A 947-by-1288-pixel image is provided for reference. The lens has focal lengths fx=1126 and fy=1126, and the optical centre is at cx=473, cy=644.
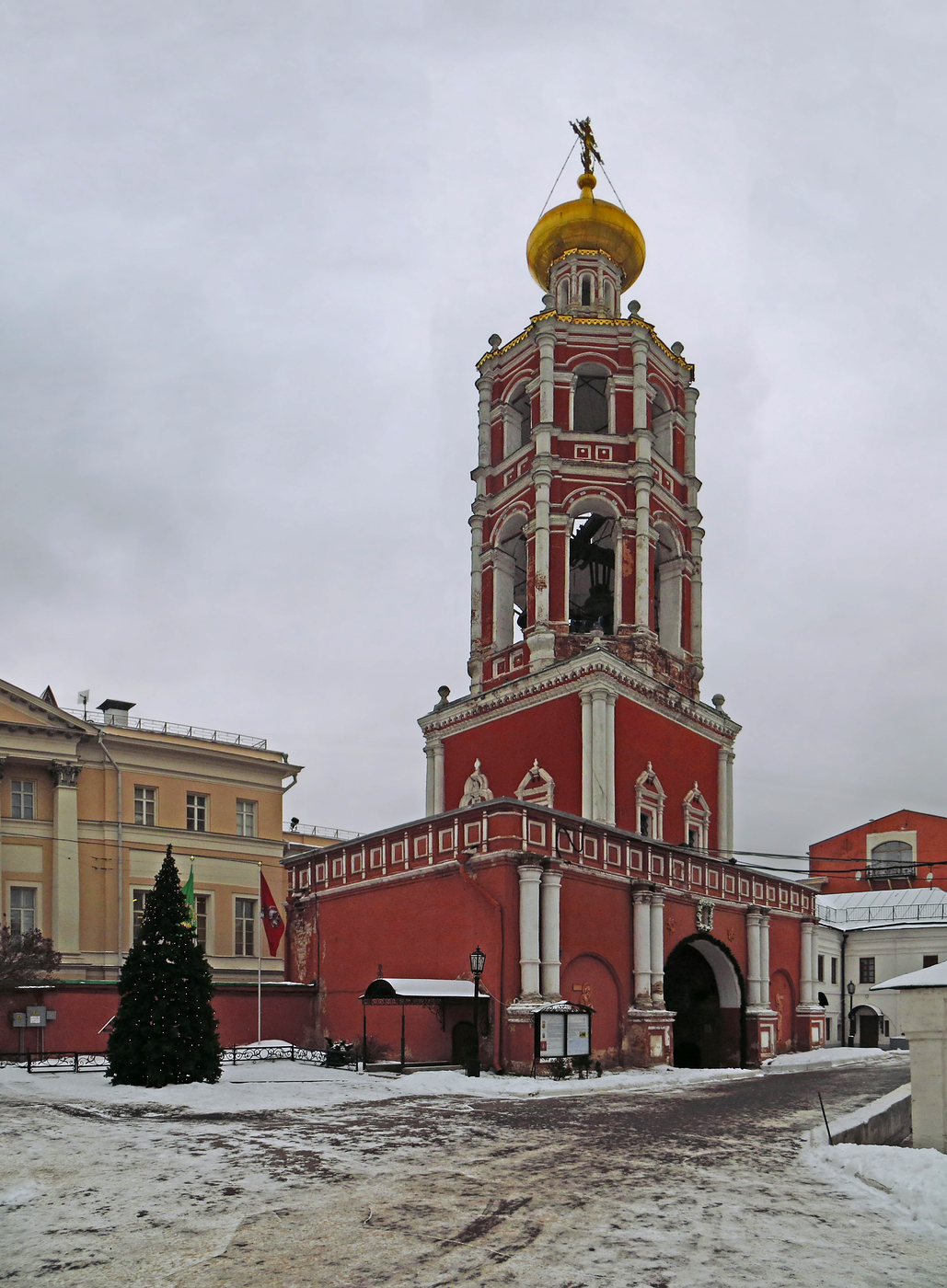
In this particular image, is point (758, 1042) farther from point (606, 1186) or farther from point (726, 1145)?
point (606, 1186)

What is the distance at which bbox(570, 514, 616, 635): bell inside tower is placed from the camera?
35.6m

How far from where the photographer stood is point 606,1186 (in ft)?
35.0

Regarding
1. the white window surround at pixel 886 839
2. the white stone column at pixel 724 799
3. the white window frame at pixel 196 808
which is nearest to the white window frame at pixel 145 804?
the white window frame at pixel 196 808

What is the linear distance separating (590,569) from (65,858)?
65.3 feet

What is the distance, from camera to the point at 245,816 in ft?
141

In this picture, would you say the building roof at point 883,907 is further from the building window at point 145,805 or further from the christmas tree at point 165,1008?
the christmas tree at point 165,1008

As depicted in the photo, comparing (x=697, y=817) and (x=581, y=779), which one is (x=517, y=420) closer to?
(x=581, y=779)

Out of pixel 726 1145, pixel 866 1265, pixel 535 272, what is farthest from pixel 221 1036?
pixel 535 272

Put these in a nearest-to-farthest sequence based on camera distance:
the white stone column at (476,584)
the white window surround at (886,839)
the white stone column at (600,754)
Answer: the white stone column at (600,754), the white stone column at (476,584), the white window surround at (886,839)

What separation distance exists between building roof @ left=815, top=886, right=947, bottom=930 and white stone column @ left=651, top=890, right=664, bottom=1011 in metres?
26.7

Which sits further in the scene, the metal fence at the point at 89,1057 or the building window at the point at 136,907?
the building window at the point at 136,907

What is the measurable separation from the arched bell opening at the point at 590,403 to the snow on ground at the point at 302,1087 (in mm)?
21313

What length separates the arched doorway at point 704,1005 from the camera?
31969 mm

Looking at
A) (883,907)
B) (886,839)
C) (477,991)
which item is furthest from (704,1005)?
(886,839)
